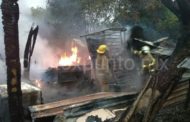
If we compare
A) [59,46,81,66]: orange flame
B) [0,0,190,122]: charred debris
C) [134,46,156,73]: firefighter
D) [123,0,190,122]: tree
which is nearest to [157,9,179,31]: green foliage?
[0,0,190,122]: charred debris

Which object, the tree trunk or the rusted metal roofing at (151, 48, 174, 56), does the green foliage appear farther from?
the tree trunk

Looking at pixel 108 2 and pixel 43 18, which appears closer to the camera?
pixel 108 2

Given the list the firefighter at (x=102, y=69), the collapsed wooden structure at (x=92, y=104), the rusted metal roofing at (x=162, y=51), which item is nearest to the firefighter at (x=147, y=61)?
the rusted metal roofing at (x=162, y=51)

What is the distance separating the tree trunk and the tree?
14.8 feet

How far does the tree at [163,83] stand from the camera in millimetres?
6121

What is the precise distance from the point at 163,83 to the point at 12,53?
5088 millimetres

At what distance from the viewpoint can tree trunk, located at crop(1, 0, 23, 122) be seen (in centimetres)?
909

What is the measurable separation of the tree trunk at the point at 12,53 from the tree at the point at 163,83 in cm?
450

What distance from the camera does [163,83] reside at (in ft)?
20.1

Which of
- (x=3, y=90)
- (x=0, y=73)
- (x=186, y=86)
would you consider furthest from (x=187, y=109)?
(x=0, y=73)

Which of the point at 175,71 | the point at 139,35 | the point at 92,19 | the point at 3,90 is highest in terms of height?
the point at 92,19

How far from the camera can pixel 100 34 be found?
18859 millimetres

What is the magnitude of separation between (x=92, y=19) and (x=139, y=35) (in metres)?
8.77

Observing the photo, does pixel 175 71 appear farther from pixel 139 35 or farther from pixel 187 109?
pixel 139 35
